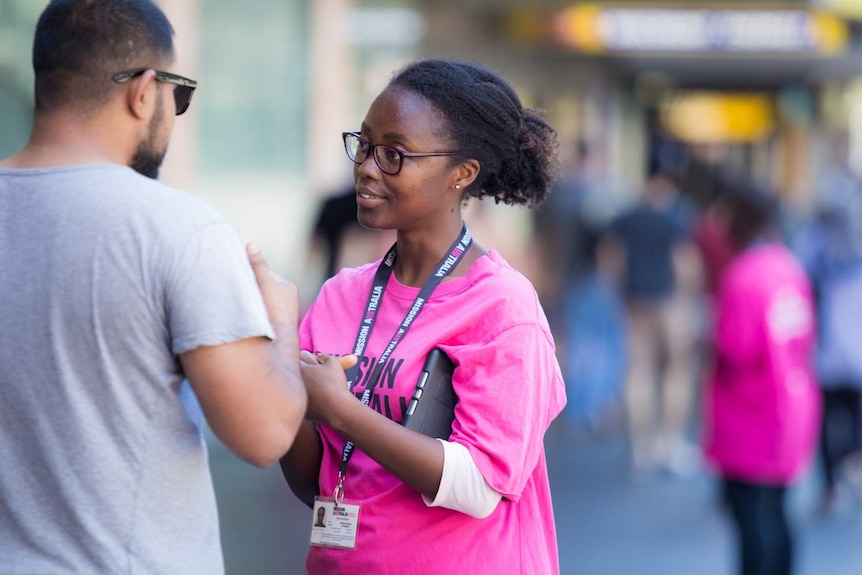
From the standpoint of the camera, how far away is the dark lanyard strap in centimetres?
270

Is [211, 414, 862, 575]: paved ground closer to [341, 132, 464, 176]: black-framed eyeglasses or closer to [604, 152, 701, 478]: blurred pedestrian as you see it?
[604, 152, 701, 478]: blurred pedestrian

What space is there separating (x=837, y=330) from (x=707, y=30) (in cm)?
496

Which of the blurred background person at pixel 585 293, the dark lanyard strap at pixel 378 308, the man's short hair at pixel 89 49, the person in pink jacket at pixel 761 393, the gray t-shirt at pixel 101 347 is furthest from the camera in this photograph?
the blurred background person at pixel 585 293

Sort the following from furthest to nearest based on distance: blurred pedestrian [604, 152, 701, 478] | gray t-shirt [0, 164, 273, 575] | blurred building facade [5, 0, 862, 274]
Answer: blurred pedestrian [604, 152, 701, 478] → blurred building facade [5, 0, 862, 274] → gray t-shirt [0, 164, 273, 575]

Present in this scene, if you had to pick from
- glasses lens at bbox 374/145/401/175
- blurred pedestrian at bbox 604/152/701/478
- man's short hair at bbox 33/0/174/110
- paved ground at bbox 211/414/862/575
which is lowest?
paved ground at bbox 211/414/862/575

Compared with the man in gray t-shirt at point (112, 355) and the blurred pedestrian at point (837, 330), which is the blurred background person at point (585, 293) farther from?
the man in gray t-shirt at point (112, 355)

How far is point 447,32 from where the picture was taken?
13.7 meters

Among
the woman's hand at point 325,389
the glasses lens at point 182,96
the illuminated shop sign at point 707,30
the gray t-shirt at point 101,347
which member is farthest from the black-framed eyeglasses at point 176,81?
the illuminated shop sign at point 707,30

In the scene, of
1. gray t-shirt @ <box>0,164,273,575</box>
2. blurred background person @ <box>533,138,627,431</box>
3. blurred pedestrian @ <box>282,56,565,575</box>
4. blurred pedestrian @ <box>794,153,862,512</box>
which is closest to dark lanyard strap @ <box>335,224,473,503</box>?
blurred pedestrian @ <box>282,56,565,575</box>

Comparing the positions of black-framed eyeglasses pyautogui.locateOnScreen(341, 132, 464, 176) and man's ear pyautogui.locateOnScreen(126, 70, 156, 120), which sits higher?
man's ear pyautogui.locateOnScreen(126, 70, 156, 120)

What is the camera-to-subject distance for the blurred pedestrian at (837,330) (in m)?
8.04

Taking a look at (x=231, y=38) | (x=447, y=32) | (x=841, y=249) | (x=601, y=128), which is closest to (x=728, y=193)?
(x=841, y=249)

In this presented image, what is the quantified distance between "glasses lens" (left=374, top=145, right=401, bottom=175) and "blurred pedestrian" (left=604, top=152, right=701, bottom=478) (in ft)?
24.1

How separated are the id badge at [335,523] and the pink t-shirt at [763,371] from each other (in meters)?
3.42
